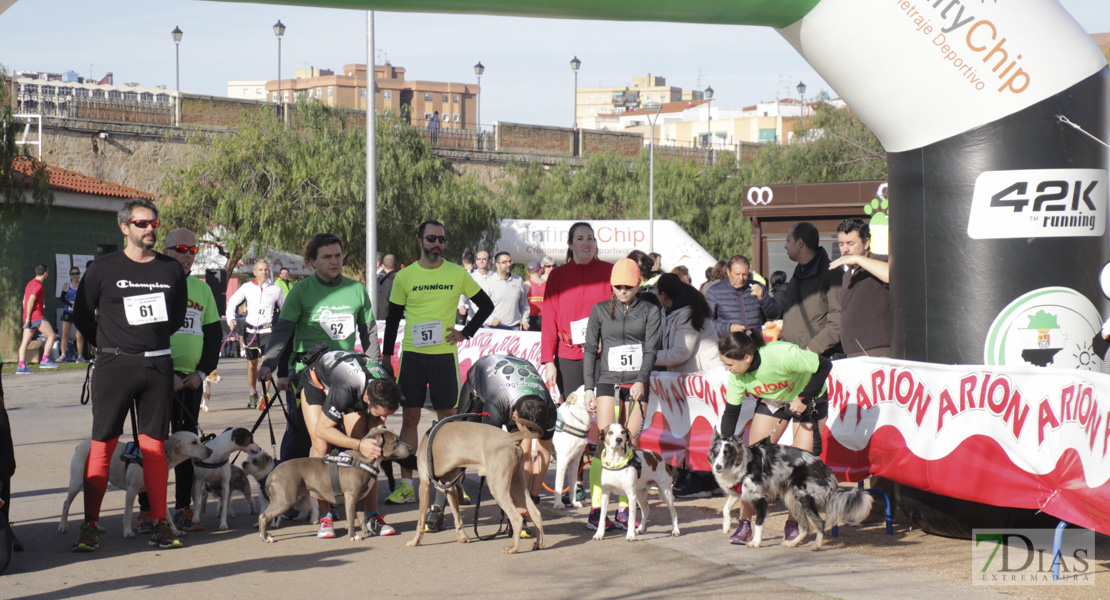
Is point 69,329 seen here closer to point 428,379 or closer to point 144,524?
point 428,379

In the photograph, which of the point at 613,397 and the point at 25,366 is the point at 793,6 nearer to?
the point at 613,397

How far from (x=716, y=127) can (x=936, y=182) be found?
106 meters

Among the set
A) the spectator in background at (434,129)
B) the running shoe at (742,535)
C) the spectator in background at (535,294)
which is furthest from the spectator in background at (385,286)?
the spectator in background at (434,129)

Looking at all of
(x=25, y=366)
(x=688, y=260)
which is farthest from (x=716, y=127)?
(x=25, y=366)

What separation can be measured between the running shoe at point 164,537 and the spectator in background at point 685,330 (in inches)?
154

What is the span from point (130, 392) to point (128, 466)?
609 millimetres

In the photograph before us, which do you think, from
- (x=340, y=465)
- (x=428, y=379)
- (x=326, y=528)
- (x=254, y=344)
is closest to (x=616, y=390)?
(x=428, y=379)

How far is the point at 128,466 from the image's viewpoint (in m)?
7.11

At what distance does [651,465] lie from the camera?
287 inches

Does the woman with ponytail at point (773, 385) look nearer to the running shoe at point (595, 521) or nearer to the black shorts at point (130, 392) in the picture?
the running shoe at point (595, 521)

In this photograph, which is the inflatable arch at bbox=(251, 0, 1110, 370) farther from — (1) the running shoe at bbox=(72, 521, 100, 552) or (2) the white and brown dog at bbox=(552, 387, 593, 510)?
(1) the running shoe at bbox=(72, 521, 100, 552)

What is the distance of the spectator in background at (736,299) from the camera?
11828mm

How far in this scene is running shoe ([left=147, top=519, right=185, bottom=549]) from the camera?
22.6 feet

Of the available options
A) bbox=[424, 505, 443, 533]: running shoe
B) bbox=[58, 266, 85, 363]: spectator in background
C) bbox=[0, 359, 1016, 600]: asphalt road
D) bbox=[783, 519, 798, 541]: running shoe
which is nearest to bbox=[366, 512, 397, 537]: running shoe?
bbox=[0, 359, 1016, 600]: asphalt road
